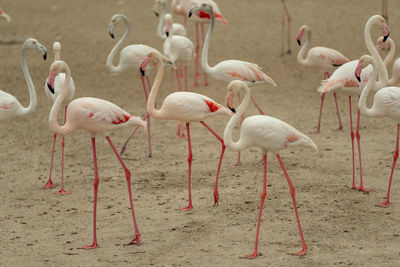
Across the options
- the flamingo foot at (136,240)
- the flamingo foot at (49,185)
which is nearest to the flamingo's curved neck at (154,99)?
the flamingo foot at (136,240)

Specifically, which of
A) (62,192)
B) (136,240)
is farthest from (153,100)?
(62,192)

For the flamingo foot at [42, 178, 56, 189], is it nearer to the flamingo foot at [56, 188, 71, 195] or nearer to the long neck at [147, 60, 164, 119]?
the flamingo foot at [56, 188, 71, 195]

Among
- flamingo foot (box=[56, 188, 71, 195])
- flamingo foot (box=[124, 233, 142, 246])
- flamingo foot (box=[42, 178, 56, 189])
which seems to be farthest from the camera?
flamingo foot (box=[42, 178, 56, 189])

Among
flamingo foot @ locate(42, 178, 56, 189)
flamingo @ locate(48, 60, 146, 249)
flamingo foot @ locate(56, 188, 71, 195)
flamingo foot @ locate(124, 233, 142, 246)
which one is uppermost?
flamingo @ locate(48, 60, 146, 249)

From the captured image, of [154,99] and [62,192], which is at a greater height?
[154,99]

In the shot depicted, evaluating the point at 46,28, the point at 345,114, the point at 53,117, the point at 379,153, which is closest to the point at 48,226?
the point at 53,117

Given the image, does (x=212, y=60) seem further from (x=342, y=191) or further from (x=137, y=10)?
(x=342, y=191)

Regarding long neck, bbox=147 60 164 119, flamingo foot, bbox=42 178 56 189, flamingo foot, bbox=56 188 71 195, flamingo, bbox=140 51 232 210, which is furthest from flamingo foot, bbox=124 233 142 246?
flamingo foot, bbox=42 178 56 189

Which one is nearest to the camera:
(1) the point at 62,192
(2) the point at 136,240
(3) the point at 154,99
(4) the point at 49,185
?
(2) the point at 136,240

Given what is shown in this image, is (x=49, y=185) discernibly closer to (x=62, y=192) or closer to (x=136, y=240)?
(x=62, y=192)

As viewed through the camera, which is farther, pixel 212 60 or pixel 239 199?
pixel 212 60

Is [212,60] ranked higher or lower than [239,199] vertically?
higher

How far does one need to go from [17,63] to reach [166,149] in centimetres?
524

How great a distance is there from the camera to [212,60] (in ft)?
38.9
